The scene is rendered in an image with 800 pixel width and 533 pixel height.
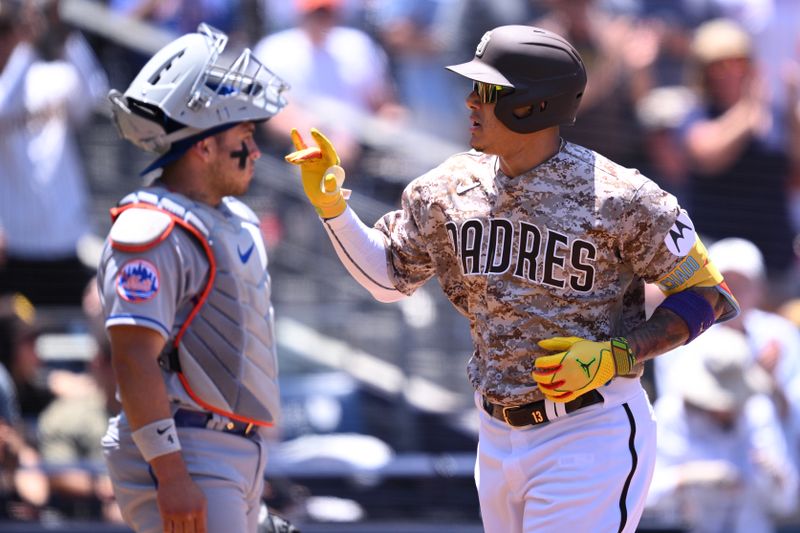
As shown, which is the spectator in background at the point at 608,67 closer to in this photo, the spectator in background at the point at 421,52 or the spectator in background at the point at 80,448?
the spectator in background at the point at 421,52

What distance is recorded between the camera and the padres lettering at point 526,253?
3023 mm

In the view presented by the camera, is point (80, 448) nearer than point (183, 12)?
Yes

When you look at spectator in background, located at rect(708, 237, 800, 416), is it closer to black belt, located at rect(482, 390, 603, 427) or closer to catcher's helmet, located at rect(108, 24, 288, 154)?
black belt, located at rect(482, 390, 603, 427)

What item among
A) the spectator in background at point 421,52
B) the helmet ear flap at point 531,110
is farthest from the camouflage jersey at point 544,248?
the spectator in background at point 421,52

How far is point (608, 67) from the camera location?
676 cm

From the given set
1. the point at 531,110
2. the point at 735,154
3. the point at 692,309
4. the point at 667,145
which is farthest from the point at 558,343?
the point at 735,154

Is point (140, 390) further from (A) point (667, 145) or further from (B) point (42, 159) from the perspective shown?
(A) point (667, 145)

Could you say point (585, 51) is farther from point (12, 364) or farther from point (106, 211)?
point (12, 364)

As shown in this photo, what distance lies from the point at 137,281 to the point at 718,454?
343 cm

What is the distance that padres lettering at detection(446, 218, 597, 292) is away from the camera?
3.02 m

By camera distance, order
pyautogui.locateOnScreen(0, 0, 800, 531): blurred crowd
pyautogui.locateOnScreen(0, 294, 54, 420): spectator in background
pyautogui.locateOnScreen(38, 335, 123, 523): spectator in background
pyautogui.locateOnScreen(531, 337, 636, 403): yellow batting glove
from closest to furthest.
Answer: pyautogui.locateOnScreen(531, 337, 636, 403): yellow batting glove
pyautogui.locateOnScreen(38, 335, 123, 523): spectator in background
pyautogui.locateOnScreen(0, 294, 54, 420): spectator in background
pyautogui.locateOnScreen(0, 0, 800, 531): blurred crowd

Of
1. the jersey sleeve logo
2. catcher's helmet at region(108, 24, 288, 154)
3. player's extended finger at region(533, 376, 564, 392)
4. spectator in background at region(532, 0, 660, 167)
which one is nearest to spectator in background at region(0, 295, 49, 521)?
catcher's helmet at region(108, 24, 288, 154)

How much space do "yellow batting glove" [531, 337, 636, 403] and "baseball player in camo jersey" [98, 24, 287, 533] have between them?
33.3 inches

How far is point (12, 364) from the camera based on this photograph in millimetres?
6418
